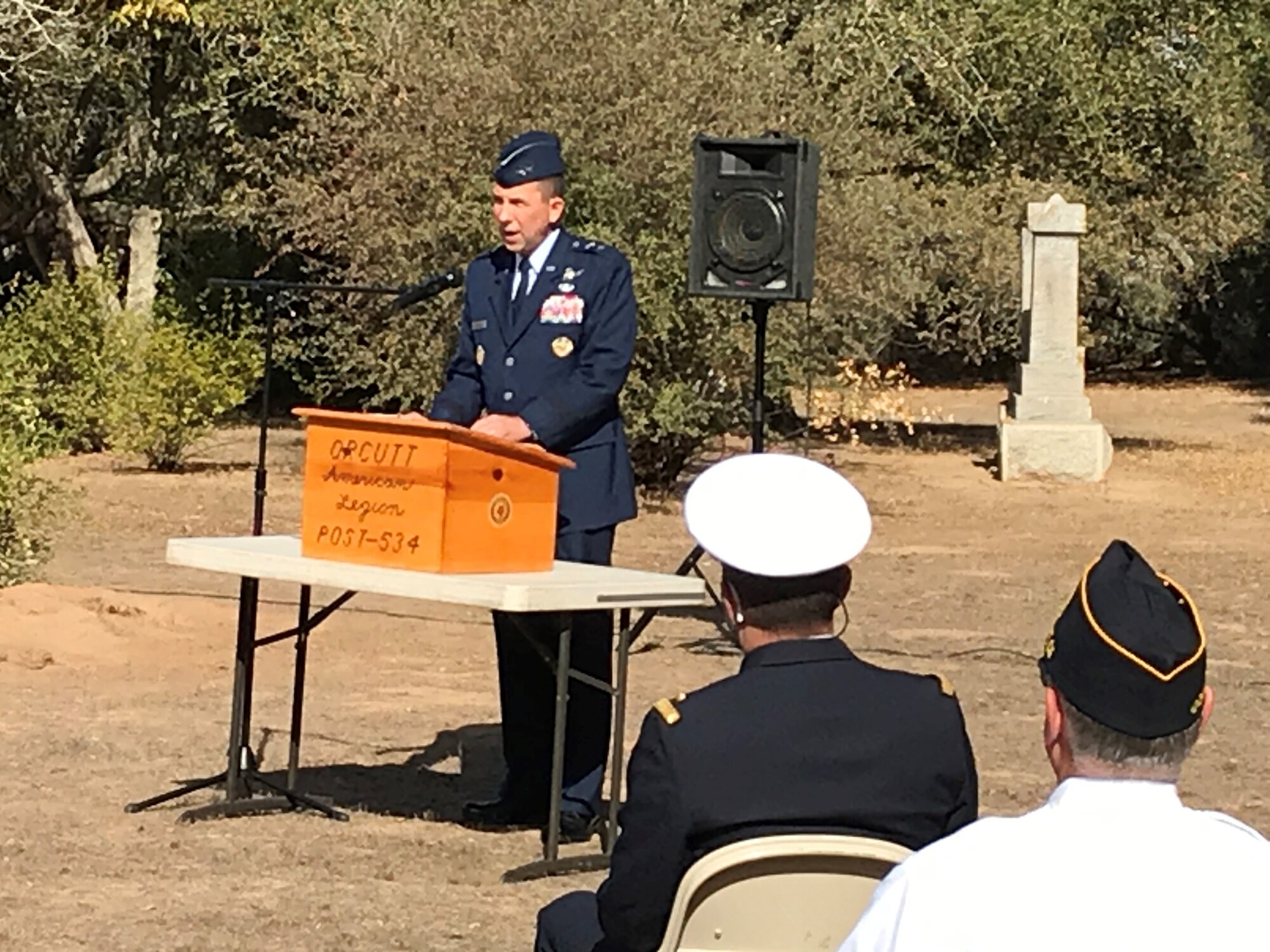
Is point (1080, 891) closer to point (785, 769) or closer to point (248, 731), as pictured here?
point (785, 769)

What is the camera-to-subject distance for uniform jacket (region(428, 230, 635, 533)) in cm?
662

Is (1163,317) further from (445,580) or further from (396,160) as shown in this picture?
(445,580)

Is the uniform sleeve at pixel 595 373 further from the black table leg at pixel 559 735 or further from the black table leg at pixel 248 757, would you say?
the black table leg at pixel 248 757

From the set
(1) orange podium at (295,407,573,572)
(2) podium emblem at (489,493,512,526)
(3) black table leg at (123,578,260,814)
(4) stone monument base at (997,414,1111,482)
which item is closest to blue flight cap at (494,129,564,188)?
(1) orange podium at (295,407,573,572)

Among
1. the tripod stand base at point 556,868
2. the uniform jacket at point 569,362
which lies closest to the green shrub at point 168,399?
the uniform jacket at point 569,362

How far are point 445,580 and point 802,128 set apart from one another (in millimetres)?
12814

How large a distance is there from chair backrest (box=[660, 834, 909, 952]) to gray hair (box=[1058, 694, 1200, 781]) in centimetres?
80

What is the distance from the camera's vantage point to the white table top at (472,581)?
5840 millimetres

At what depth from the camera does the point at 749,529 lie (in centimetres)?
338

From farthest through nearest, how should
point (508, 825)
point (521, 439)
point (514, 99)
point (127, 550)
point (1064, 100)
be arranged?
point (1064, 100)
point (514, 99)
point (127, 550)
point (508, 825)
point (521, 439)

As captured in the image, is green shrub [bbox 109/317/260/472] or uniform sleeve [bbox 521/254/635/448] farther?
green shrub [bbox 109/317/260/472]

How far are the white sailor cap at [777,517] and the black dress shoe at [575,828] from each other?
11.9 feet

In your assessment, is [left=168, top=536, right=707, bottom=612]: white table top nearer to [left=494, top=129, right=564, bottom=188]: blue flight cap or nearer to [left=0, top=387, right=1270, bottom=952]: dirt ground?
[left=0, top=387, right=1270, bottom=952]: dirt ground

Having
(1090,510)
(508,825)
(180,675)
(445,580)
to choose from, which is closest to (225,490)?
(1090,510)
